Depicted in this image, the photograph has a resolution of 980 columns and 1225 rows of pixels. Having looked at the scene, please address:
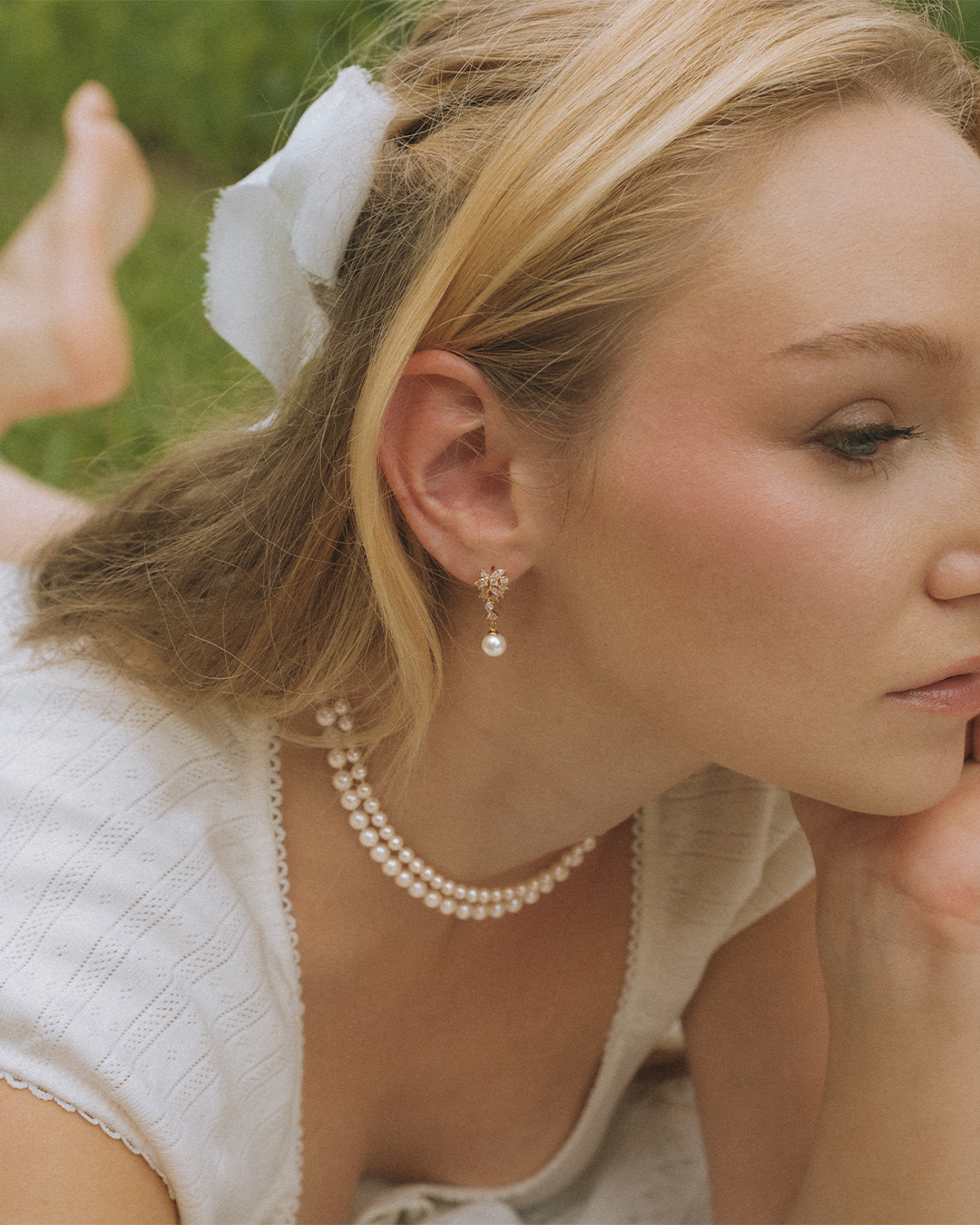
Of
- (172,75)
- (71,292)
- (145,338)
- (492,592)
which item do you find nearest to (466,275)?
(492,592)

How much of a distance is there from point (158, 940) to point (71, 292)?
1.96 metres

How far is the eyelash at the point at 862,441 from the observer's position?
3.87ft

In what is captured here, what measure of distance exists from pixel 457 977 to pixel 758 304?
36.5 inches

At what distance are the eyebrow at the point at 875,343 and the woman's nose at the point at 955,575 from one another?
17 centimetres

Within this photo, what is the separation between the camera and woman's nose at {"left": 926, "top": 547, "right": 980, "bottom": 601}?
1.18m

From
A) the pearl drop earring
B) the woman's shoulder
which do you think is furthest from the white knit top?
the pearl drop earring

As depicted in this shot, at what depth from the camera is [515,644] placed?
4.66ft

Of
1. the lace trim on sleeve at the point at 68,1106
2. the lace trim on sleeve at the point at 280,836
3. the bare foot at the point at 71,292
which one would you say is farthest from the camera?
the bare foot at the point at 71,292

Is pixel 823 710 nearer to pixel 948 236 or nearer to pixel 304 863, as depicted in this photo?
pixel 948 236

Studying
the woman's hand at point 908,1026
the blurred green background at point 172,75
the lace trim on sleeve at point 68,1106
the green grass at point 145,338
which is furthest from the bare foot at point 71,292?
the woman's hand at point 908,1026

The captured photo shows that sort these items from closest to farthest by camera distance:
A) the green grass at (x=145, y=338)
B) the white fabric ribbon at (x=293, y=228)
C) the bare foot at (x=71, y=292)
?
the white fabric ribbon at (x=293, y=228), the bare foot at (x=71, y=292), the green grass at (x=145, y=338)

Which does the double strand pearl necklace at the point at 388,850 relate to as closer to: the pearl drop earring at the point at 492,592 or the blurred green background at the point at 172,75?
the pearl drop earring at the point at 492,592

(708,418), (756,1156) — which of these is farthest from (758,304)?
(756,1156)

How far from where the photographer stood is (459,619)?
4.79 feet
